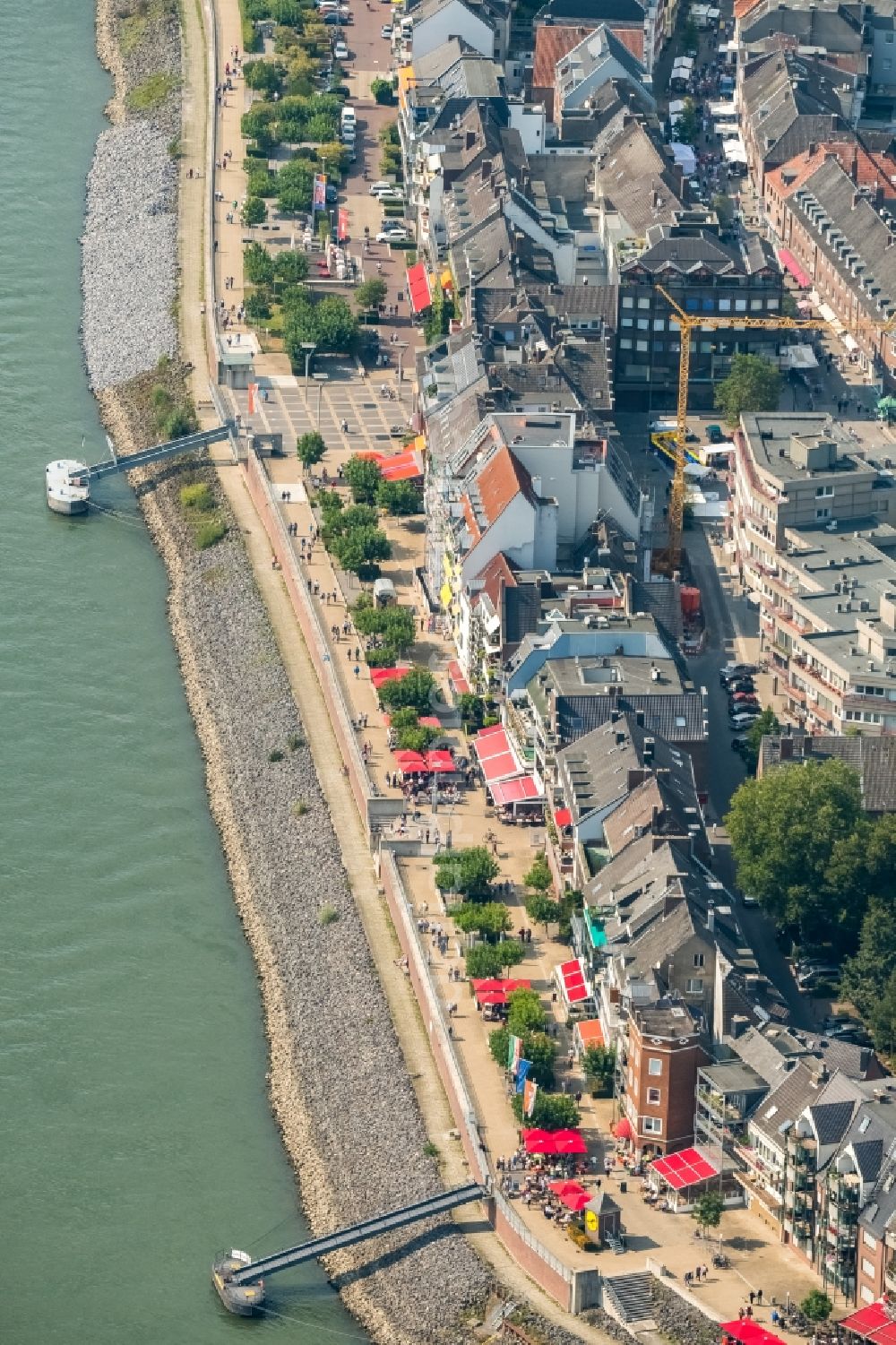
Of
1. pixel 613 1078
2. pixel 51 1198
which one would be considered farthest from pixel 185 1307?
pixel 613 1078

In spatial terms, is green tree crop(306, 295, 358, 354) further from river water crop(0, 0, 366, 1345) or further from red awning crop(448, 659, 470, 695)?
red awning crop(448, 659, 470, 695)

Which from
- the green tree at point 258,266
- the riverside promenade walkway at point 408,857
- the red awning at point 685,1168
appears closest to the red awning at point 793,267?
the riverside promenade walkway at point 408,857

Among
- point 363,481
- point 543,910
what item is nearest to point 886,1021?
point 543,910

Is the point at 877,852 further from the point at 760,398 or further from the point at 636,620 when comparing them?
the point at 760,398

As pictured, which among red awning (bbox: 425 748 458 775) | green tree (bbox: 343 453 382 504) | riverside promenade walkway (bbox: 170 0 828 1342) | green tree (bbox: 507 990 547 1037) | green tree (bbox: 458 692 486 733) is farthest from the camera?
green tree (bbox: 343 453 382 504)

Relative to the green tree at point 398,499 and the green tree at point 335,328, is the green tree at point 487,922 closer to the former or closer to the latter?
the green tree at point 398,499

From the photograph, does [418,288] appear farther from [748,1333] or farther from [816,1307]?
[748,1333]

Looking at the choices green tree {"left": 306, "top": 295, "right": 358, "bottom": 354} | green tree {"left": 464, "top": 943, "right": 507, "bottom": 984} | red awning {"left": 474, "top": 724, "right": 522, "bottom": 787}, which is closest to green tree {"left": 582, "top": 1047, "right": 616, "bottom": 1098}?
green tree {"left": 464, "top": 943, "right": 507, "bottom": 984}
